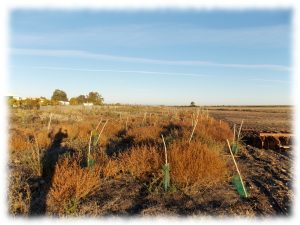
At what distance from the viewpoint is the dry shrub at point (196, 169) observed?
706 centimetres

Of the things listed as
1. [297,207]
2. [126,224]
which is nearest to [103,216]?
[126,224]

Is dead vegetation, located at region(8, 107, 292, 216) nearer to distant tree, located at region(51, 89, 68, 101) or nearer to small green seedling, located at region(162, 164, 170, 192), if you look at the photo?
small green seedling, located at region(162, 164, 170, 192)

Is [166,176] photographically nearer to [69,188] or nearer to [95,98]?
[69,188]

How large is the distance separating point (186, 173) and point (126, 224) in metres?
2.14

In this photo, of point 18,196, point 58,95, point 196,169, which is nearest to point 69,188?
point 18,196

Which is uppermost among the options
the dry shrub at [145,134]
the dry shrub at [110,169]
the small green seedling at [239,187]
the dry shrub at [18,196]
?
Result: the dry shrub at [145,134]

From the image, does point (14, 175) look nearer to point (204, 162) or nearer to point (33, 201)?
point (33, 201)

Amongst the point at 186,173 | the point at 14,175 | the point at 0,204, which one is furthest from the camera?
Answer: the point at 14,175

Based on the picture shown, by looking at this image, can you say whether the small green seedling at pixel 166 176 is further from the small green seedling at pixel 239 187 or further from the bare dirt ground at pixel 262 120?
the bare dirt ground at pixel 262 120

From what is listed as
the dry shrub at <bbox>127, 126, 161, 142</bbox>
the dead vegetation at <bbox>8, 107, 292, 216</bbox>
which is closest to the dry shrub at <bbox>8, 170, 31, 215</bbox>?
the dead vegetation at <bbox>8, 107, 292, 216</bbox>

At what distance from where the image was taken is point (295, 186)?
7230mm

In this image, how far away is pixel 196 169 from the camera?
7.11 meters

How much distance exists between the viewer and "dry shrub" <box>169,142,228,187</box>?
7.06m

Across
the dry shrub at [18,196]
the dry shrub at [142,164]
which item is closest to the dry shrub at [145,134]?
the dry shrub at [142,164]
